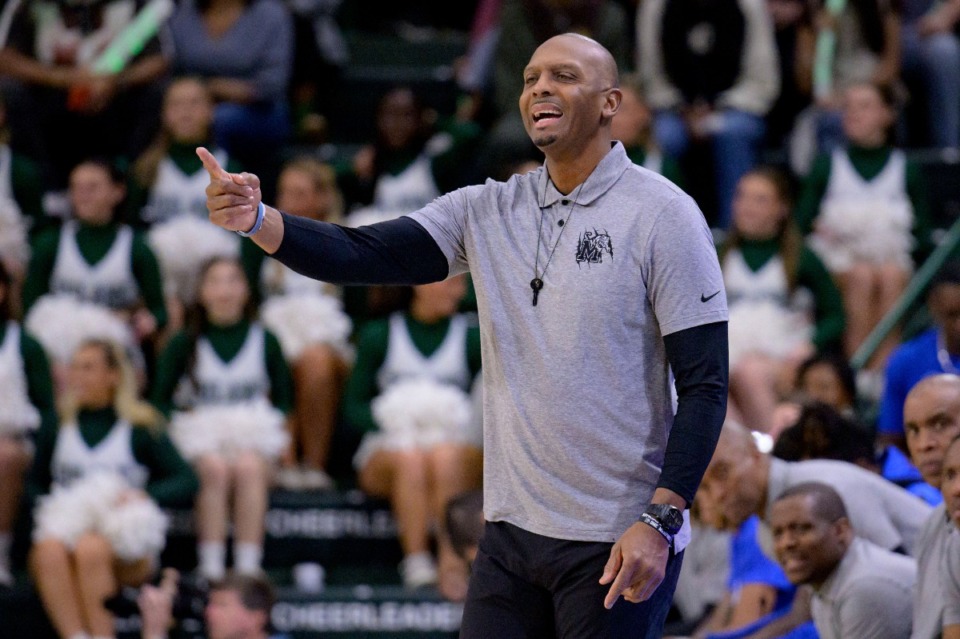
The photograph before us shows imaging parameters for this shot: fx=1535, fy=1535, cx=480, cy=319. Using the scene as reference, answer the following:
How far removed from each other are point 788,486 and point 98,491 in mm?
2985

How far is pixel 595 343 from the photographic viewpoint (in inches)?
110

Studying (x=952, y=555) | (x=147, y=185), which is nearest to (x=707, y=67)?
(x=147, y=185)

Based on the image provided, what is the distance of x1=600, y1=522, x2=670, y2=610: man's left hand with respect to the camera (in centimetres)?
265

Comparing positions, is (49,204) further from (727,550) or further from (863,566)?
(863,566)

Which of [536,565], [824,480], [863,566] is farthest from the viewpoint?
[824,480]

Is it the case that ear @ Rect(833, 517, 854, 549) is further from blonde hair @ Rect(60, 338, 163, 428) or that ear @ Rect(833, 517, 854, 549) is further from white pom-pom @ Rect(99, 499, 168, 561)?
blonde hair @ Rect(60, 338, 163, 428)

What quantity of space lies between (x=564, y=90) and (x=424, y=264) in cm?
43

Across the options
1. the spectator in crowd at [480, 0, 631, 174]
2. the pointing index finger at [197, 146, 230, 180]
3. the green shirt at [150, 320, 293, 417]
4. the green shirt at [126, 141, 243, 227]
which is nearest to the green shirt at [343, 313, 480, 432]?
the green shirt at [150, 320, 293, 417]

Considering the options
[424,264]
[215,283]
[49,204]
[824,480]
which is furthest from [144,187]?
[424,264]

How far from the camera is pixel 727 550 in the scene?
5727 millimetres

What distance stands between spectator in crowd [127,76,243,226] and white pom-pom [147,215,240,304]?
27 cm

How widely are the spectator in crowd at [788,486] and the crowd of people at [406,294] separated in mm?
10

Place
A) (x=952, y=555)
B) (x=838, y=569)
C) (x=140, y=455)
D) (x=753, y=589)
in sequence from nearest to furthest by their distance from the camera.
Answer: (x=952, y=555) < (x=838, y=569) < (x=753, y=589) < (x=140, y=455)

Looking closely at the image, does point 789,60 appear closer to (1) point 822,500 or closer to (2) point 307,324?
(2) point 307,324
